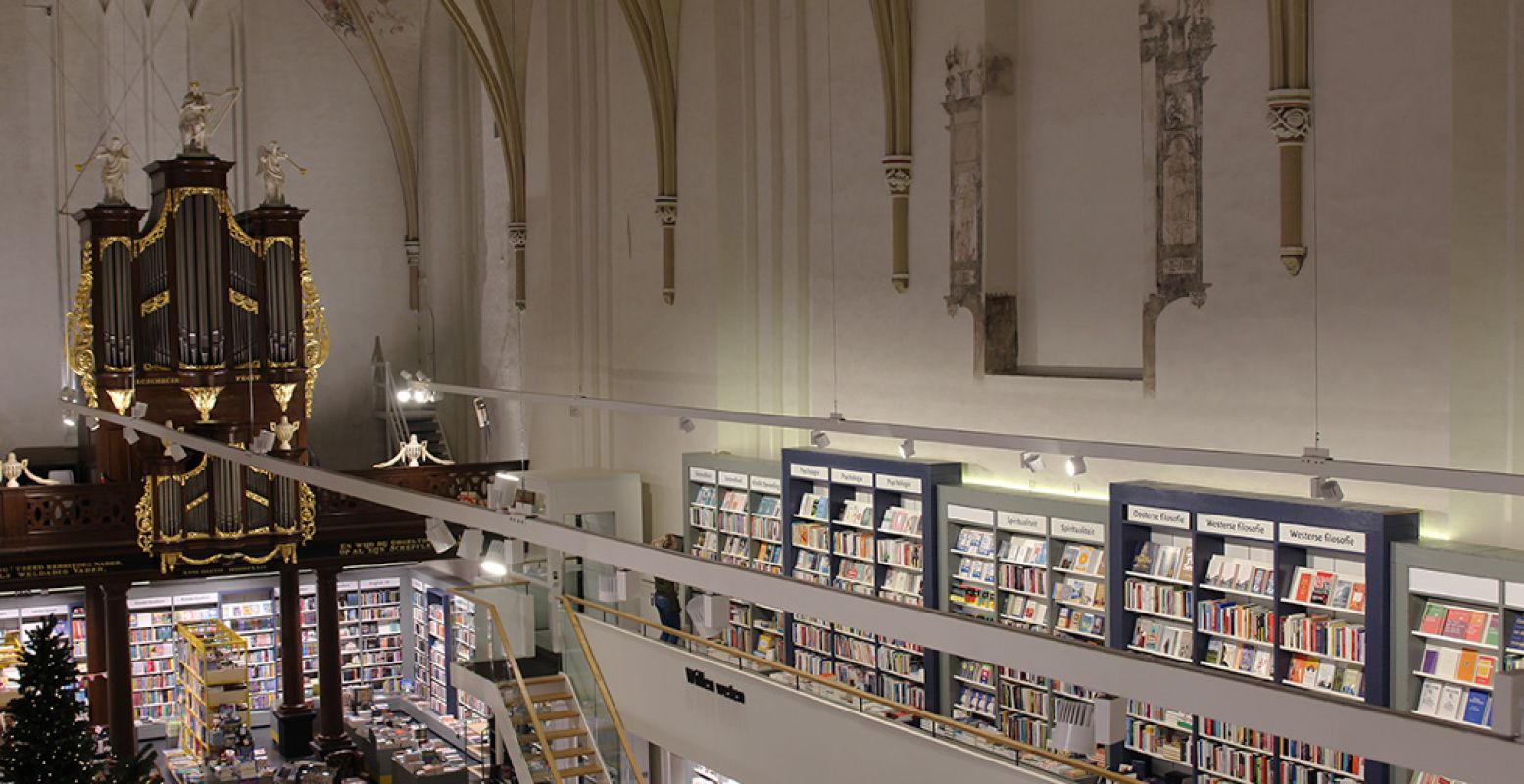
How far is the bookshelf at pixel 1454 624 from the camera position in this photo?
9.53 meters

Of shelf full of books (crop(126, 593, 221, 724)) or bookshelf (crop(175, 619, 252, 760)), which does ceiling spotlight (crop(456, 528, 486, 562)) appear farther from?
shelf full of books (crop(126, 593, 221, 724))

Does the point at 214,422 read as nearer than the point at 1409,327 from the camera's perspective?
No

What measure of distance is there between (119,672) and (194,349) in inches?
171

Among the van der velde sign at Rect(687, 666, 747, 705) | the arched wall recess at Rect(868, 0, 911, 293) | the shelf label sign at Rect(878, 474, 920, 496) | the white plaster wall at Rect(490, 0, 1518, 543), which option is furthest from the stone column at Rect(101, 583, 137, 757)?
the arched wall recess at Rect(868, 0, 911, 293)

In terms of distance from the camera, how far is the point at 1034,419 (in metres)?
14.0

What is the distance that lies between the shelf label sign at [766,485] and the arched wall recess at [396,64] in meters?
10.8

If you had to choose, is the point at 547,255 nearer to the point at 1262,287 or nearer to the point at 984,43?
the point at 984,43

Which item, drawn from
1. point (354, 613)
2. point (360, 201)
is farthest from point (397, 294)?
point (354, 613)

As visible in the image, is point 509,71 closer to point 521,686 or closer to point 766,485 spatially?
A: point 766,485

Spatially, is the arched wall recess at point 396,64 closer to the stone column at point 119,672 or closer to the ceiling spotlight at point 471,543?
the stone column at point 119,672

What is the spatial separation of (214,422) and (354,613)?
17.1 ft

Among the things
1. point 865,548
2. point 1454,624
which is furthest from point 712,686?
point 1454,624

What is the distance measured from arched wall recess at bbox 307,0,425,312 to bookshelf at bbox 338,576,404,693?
475cm

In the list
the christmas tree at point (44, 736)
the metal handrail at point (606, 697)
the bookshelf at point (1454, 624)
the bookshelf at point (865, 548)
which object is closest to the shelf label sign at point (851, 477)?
the bookshelf at point (865, 548)
